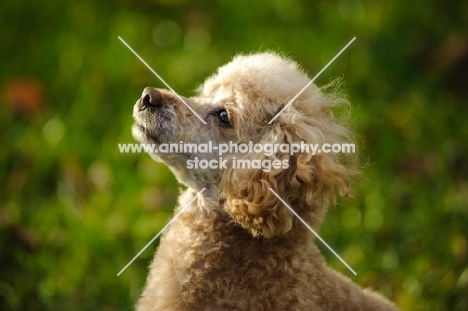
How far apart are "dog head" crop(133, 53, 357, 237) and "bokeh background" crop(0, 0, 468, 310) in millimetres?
292

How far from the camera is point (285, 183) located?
220cm

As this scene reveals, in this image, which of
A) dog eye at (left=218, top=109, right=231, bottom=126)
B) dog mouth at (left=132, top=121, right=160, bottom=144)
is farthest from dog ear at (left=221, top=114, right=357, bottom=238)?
dog mouth at (left=132, top=121, right=160, bottom=144)

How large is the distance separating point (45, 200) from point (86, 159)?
0.36 metres

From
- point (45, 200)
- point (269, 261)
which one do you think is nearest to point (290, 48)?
point (45, 200)

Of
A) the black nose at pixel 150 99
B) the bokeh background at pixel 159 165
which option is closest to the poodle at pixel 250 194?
the black nose at pixel 150 99

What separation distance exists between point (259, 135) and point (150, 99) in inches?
15.0

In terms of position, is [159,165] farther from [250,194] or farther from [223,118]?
[250,194]

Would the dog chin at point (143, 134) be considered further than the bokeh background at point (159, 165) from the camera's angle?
No

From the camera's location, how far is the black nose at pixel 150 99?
235cm

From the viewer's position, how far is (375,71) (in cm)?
469

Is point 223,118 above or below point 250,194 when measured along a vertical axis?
above

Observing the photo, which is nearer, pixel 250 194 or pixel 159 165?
pixel 250 194

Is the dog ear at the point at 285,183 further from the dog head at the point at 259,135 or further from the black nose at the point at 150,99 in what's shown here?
the black nose at the point at 150,99

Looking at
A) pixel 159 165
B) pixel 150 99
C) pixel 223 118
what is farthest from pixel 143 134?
pixel 159 165
